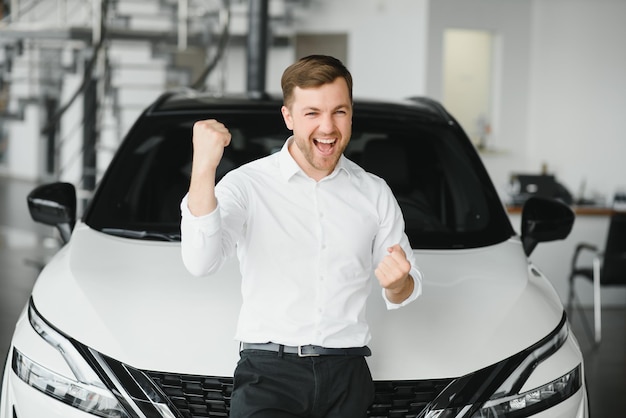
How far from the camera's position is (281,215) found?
1.83 metres

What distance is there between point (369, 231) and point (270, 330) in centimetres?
28

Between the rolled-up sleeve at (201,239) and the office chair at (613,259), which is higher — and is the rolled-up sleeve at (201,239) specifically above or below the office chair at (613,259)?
above

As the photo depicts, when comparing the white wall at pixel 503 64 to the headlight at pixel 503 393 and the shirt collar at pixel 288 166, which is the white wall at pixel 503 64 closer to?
the headlight at pixel 503 393

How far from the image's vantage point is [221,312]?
6.91 feet

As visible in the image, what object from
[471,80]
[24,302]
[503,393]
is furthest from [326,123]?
[471,80]

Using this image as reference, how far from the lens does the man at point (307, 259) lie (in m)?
1.75

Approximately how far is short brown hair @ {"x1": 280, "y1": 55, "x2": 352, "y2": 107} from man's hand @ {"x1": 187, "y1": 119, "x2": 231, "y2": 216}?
6.9 inches

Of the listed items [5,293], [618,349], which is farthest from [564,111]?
[5,293]

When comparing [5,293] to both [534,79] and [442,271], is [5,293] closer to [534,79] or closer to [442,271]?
[442,271]

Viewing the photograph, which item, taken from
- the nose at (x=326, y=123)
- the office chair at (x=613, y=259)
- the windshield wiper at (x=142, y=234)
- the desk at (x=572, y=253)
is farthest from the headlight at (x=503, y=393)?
the desk at (x=572, y=253)

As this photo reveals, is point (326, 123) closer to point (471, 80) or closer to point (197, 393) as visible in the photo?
point (197, 393)

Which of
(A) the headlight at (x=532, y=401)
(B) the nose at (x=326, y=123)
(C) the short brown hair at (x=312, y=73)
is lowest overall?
(A) the headlight at (x=532, y=401)

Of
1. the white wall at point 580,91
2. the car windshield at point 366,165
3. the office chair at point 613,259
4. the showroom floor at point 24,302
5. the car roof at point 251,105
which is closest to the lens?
the car windshield at point 366,165

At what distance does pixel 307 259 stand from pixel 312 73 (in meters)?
0.36
